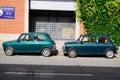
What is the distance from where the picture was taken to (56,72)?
15.0 meters

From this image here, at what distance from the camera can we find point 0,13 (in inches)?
1051

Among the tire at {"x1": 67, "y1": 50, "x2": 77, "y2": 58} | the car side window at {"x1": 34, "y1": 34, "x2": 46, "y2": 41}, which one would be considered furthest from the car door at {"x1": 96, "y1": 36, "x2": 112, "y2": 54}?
the car side window at {"x1": 34, "y1": 34, "x2": 46, "y2": 41}

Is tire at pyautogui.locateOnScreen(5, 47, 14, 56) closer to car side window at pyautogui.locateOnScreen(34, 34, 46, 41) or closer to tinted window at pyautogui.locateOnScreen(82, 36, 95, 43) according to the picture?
car side window at pyautogui.locateOnScreen(34, 34, 46, 41)

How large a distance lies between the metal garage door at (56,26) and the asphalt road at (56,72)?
12.5 metres

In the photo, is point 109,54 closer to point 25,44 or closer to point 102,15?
point 25,44

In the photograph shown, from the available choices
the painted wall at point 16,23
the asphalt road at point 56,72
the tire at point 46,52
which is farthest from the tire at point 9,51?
the painted wall at point 16,23

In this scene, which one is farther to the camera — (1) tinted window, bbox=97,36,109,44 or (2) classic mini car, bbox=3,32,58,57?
(1) tinted window, bbox=97,36,109,44

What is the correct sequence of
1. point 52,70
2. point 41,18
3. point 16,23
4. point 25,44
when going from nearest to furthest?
point 52,70, point 25,44, point 16,23, point 41,18

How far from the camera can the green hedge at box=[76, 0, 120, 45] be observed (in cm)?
2603

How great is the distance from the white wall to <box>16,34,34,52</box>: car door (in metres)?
7.00

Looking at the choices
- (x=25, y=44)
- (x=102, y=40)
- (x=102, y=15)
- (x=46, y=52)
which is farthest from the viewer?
(x=102, y=15)

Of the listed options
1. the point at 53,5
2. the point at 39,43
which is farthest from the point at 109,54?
the point at 53,5

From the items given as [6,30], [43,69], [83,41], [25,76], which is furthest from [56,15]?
[25,76]

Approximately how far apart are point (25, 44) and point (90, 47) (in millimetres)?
3866
